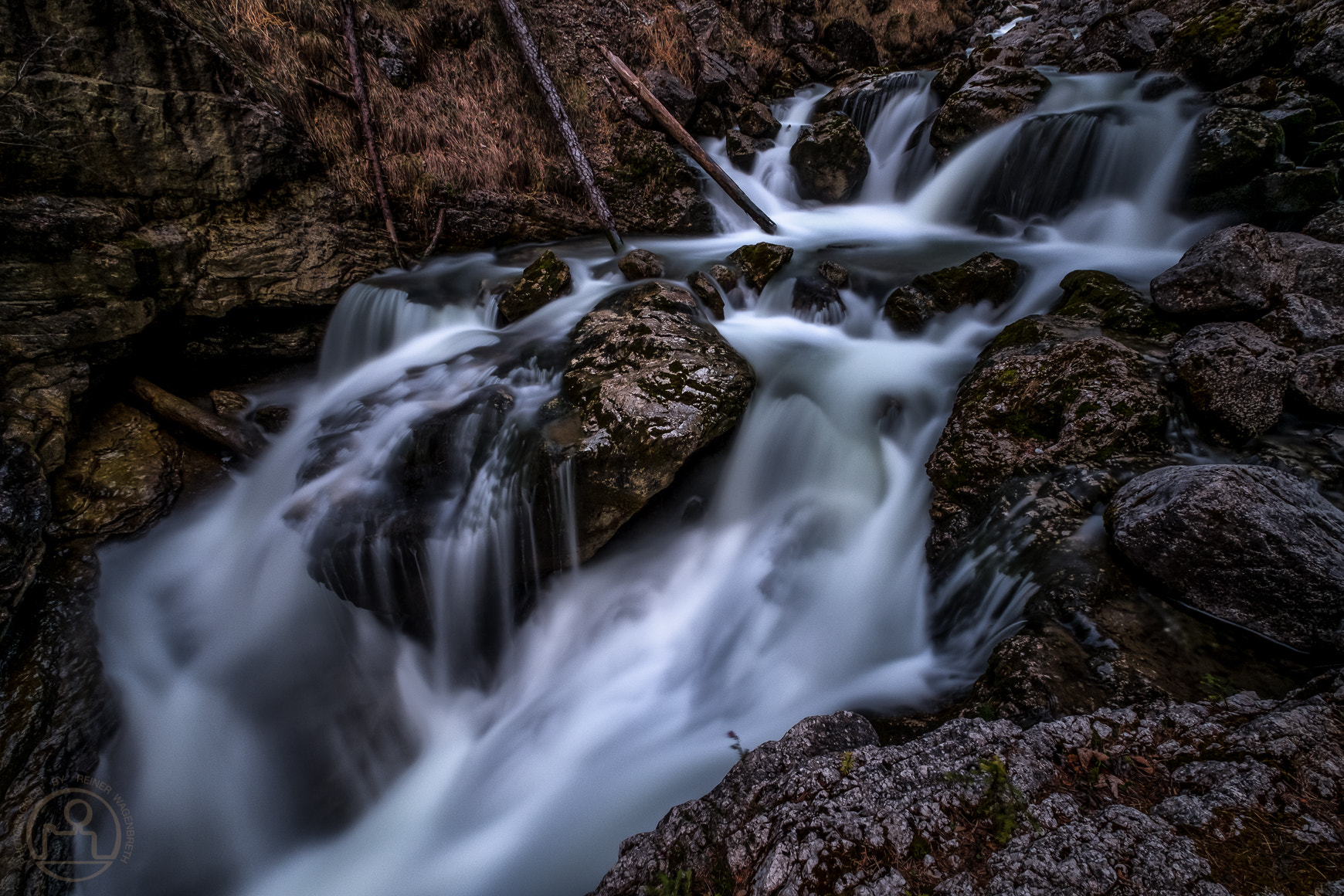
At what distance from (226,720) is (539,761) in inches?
77.0

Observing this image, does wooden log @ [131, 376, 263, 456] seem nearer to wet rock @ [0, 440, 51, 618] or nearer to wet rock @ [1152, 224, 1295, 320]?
wet rock @ [0, 440, 51, 618]

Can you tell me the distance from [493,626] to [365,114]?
5.88 m

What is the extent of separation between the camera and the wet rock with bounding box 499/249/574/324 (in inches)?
210

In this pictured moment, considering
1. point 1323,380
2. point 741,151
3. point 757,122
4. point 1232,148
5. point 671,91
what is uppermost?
point 671,91

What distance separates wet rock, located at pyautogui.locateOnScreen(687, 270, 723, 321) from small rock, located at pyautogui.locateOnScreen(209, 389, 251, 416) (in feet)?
13.9

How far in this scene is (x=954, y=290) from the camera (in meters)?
4.87

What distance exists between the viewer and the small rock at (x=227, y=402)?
14.6ft

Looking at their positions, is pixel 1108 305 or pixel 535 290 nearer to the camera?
pixel 1108 305

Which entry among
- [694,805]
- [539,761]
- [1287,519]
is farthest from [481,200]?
[1287,519]

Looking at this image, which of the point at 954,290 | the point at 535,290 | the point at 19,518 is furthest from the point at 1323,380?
the point at 19,518

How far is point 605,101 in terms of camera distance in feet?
24.5

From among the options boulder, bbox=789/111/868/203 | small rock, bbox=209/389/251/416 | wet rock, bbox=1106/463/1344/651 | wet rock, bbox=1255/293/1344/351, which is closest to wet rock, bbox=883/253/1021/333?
wet rock, bbox=1255/293/1344/351

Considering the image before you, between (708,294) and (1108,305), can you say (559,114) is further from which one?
(1108,305)

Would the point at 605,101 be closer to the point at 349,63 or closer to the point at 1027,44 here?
the point at 349,63
